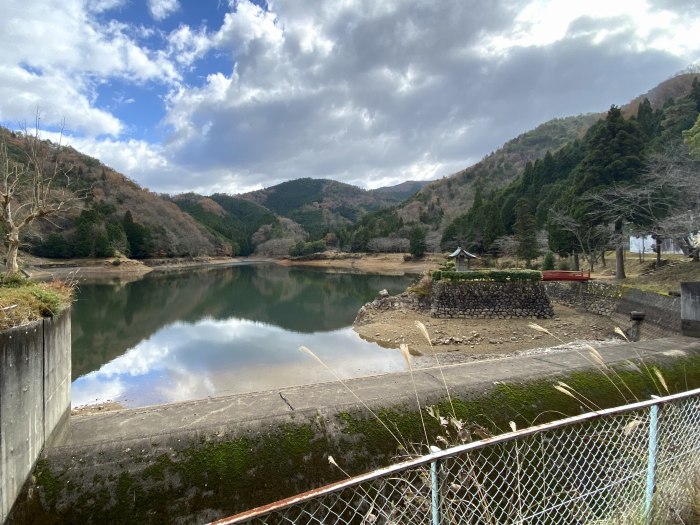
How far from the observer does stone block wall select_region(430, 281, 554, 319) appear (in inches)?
797

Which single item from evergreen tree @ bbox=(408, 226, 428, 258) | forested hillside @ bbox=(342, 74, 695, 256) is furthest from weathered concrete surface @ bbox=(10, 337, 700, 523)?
evergreen tree @ bbox=(408, 226, 428, 258)

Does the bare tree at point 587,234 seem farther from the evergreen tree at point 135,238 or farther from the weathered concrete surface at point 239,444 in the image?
the evergreen tree at point 135,238

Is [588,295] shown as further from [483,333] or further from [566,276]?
[483,333]

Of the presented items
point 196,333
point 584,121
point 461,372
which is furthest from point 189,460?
point 584,121

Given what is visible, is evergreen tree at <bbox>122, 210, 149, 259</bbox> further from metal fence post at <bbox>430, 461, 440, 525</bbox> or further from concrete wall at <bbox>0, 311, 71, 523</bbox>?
metal fence post at <bbox>430, 461, 440, 525</bbox>

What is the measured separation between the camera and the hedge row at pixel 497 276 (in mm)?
20656

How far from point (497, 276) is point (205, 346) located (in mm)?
15850

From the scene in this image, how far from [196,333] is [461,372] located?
59.9 ft

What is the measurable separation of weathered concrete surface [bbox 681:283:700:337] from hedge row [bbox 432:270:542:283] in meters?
13.9

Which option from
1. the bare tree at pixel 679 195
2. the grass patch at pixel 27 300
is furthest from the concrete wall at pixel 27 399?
the bare tree at pixel 679 195

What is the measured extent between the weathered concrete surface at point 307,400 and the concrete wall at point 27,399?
0.25 meters

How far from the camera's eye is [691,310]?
6836 mm

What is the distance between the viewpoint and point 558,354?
18.2 ft

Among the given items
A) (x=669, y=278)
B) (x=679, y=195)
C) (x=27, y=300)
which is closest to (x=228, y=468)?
(x=27, y=300)
